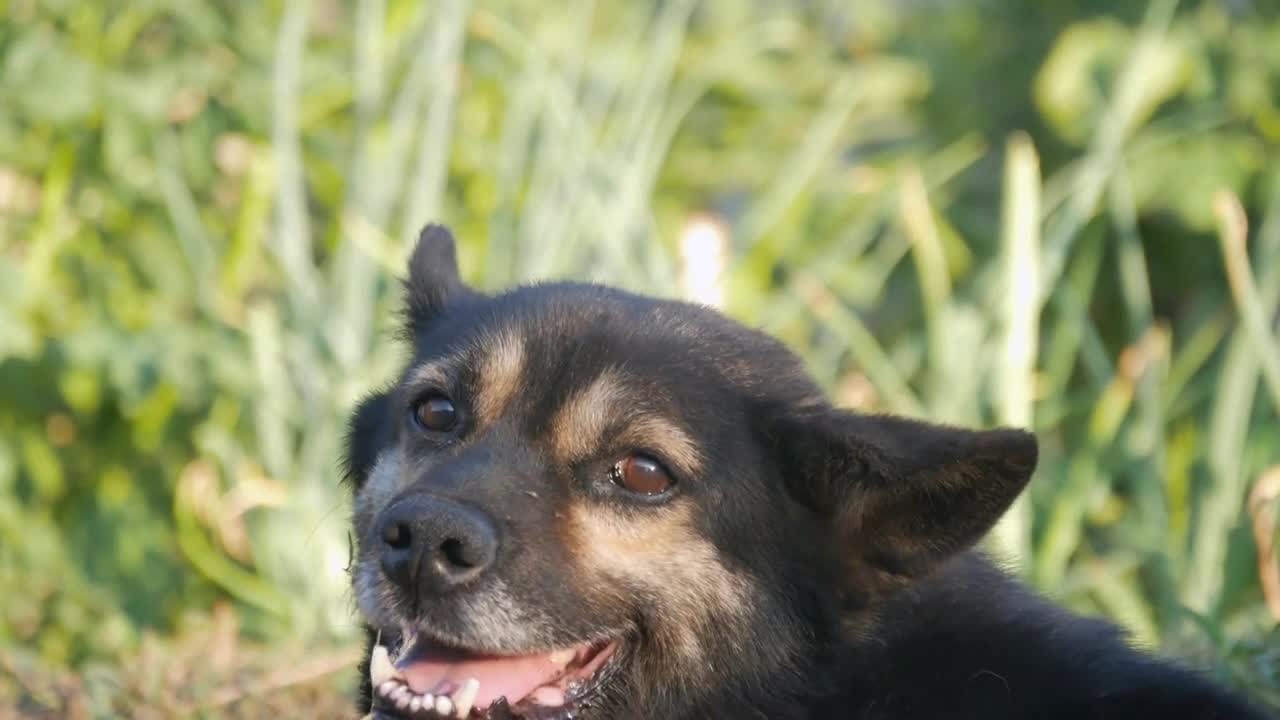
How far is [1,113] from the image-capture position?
19.6ft

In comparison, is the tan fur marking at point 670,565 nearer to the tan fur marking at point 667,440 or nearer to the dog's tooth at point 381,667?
the tan fur marking at point 667,440

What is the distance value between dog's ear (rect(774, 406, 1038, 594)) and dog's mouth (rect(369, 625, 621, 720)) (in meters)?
0.51

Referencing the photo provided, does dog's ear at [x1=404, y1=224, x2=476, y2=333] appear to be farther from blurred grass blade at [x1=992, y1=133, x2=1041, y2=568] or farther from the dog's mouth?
blurred grass blade at [x1=992, y1=133, x2=1041, y2=568]

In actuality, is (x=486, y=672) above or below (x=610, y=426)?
below

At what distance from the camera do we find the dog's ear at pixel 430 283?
407cm

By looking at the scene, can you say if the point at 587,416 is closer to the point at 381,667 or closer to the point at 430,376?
the point at 430,376

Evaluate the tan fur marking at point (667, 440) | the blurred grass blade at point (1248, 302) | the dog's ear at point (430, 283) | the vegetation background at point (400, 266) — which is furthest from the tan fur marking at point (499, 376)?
the blurred grass blade at point (1248, 302)

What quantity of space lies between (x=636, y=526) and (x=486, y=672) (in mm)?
401

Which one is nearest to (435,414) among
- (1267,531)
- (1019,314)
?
(1019,314)

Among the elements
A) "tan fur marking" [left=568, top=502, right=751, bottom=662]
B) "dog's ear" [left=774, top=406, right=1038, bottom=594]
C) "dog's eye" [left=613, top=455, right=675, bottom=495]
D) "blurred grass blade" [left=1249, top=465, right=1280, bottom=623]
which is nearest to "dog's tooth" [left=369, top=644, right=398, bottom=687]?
"tan fur marking" [left=568, top=502, right=751, bottom=662]

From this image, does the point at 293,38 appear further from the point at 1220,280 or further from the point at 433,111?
the point at 1220,280

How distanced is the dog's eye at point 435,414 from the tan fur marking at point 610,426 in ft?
0.93

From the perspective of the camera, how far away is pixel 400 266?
5898 mm

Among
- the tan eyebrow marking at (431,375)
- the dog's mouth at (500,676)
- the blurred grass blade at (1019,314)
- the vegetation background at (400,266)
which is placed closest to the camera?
the dog's mouth at (500,676)
